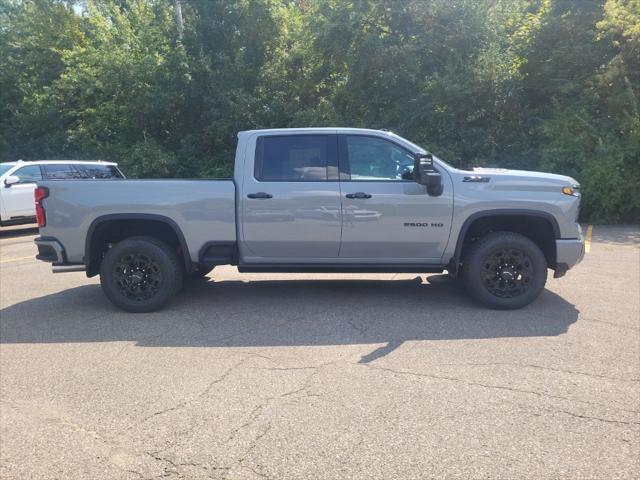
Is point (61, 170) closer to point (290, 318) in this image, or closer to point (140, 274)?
point (140, 274)

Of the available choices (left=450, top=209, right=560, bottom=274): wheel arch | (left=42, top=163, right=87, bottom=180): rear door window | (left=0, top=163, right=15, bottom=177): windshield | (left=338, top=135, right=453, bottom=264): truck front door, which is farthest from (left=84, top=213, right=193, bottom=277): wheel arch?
(left=0, top=163, right=15, bottom=177): windshield

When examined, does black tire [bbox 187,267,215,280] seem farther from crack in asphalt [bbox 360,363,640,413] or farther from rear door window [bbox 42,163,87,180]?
rear door window [bbox 42,163,87,180]

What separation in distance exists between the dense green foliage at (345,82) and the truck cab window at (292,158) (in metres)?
9.56

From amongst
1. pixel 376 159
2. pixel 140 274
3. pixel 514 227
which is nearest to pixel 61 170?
pixel 140 274

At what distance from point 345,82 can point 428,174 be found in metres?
12.7

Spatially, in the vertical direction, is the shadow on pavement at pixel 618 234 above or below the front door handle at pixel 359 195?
below

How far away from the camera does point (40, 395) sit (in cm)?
411

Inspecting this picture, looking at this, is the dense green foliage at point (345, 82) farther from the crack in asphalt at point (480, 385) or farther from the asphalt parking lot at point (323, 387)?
the crack in asphalt at point (480, 385)

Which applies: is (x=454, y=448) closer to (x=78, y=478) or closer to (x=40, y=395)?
(x=78, y=478)

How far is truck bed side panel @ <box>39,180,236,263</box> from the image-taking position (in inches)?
237

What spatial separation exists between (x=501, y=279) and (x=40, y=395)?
459 centimetres

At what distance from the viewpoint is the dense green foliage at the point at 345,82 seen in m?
13.7

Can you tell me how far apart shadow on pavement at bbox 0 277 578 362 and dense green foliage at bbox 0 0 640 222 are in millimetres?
8829

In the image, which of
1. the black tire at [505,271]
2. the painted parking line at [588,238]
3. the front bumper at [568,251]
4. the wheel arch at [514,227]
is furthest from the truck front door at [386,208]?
the painted parking line at [588,238]
